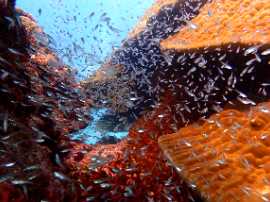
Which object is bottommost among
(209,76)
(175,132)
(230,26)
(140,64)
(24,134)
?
(175,132)

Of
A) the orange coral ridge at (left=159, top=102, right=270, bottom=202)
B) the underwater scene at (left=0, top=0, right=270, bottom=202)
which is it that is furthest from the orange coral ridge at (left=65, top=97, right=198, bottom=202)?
the orange coral ridge at (left=159, top=102, right=270, bottom=202)

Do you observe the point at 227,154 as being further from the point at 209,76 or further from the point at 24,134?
the point at 24,134

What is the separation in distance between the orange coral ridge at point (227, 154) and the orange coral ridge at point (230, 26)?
1106 millimetres

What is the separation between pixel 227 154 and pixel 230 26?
8.77 feet

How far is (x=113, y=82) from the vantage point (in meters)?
Answer: 11.8

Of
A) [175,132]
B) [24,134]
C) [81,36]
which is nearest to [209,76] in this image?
[175,132]

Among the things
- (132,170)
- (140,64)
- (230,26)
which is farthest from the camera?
(140,64)

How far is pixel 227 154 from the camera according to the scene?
16.0 feet

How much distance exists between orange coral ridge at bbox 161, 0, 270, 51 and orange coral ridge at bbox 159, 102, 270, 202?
111 cm

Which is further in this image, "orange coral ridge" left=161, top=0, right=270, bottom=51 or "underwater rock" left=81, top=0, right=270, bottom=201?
"orange coral ridge" left=161, top=0, right=270, bottom=51

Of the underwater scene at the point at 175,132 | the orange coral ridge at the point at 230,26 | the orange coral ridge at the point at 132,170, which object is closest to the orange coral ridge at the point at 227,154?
the underwater scene at the point at 175,132

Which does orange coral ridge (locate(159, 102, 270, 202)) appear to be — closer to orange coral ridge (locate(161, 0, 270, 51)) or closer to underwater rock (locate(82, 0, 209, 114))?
orange coral ridge (locate(161, 0, 270, 51))

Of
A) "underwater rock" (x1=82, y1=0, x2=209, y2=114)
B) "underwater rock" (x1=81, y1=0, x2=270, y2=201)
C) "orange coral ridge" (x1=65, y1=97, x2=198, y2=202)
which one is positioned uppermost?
"underwater rock" (x1=82, y1=0, x2=209, y2=114)

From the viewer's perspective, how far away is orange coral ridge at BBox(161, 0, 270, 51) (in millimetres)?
5535
